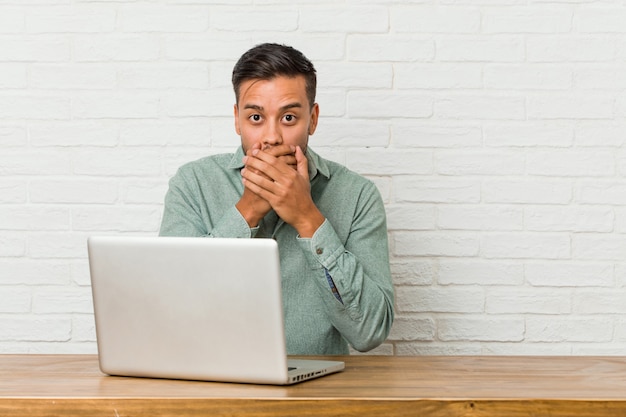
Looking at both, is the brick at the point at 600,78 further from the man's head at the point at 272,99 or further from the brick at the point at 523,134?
the man's head at the point at 272,99

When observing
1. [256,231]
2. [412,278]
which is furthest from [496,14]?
[256,231]

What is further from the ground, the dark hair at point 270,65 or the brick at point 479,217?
the dark hair at point 270,65

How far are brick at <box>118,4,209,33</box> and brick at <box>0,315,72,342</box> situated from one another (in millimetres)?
852

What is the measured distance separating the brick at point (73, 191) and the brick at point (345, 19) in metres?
0.71

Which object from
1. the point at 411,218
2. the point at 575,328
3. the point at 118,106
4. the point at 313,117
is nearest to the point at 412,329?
the point at 411,218

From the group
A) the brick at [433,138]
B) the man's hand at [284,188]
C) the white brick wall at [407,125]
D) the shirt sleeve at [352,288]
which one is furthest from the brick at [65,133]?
the shirt sleeve at [352,288]

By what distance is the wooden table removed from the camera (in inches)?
46.2

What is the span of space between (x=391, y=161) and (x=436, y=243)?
0.86 feet

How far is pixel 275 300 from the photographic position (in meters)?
1.25

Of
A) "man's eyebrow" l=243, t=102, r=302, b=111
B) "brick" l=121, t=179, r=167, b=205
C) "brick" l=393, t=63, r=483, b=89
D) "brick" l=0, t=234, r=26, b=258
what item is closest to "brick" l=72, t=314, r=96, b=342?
"brick" l=0, t=234, r=26, b=258

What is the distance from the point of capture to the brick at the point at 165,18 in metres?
2.37

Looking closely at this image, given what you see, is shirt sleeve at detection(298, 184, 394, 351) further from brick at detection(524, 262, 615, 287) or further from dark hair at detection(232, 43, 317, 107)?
brick at detection(524, 262, 615, 287)

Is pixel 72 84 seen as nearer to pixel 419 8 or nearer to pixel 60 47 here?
pixel 60 47

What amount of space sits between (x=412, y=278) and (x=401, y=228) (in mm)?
145
